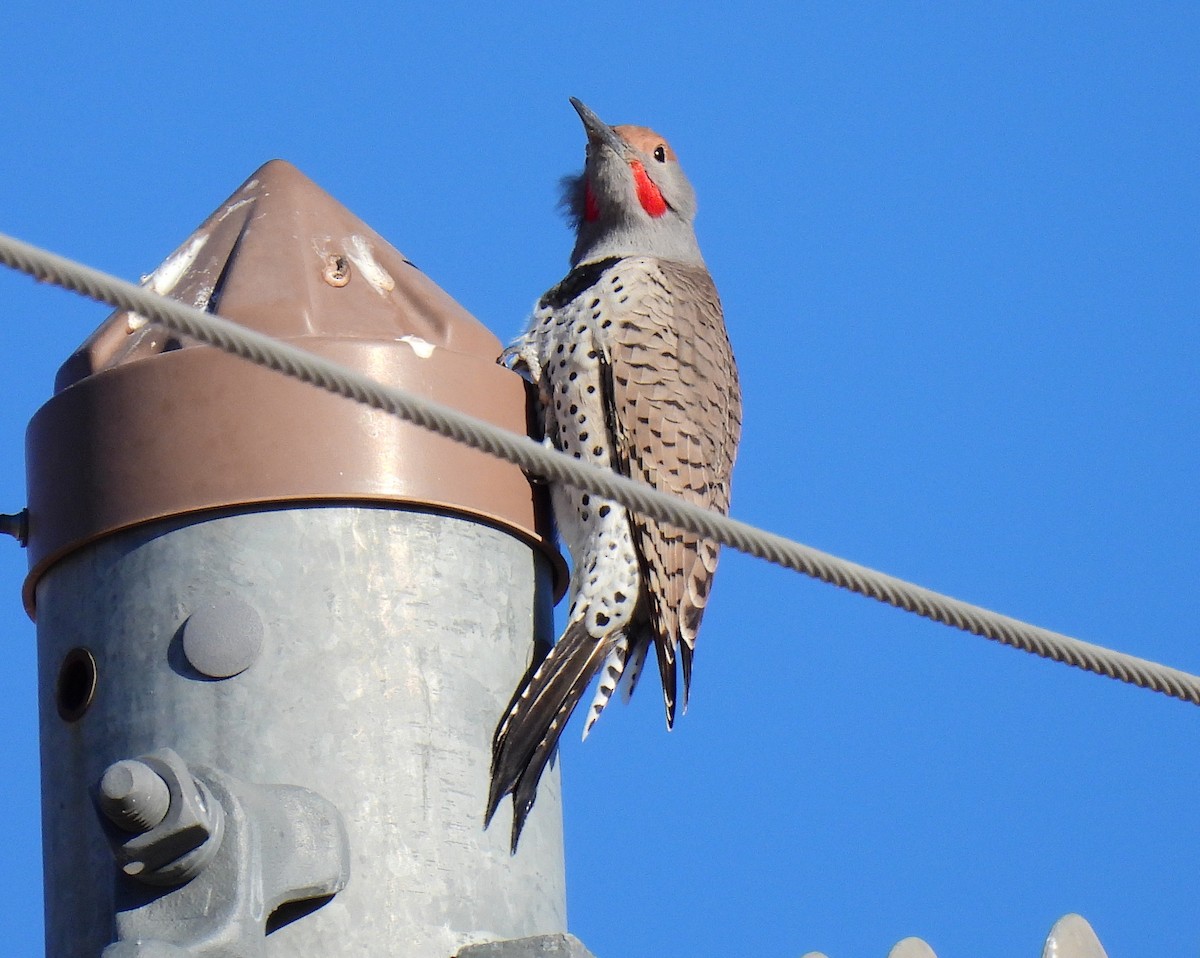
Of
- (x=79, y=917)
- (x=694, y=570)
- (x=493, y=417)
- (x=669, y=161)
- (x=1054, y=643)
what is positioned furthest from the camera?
(x=669, y=161)

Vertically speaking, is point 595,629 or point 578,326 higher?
point 578,326

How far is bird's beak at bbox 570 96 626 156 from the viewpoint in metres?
7.24

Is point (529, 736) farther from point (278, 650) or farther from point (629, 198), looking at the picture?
point (629, 198)

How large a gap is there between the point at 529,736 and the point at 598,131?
385 centimetres

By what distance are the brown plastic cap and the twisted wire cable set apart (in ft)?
2.64

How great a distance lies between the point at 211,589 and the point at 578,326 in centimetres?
221

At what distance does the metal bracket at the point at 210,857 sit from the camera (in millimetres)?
3186

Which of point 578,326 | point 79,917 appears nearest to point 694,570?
point 578,326

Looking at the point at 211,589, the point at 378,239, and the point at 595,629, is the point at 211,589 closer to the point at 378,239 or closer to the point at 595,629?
the point at 378,239

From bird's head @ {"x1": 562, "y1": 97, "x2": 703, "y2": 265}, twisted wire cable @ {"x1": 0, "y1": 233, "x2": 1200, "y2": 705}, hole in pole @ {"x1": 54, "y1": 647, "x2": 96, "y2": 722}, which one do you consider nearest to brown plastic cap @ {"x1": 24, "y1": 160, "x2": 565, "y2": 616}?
hole in pole @ {"x1": 54, "y1": 647, "x2": 96, "y2": 722}

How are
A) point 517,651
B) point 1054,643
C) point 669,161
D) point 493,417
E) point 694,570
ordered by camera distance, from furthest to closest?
1. point 669,161
2. point 694,570
3. point 493,417
4. point 517,651
5. point 1054,643

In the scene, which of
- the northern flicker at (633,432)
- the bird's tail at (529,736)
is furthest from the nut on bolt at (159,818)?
the northern flicker at (633,432)

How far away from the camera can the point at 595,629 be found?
16.1 ft

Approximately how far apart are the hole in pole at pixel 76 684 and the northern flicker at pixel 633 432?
107cm
